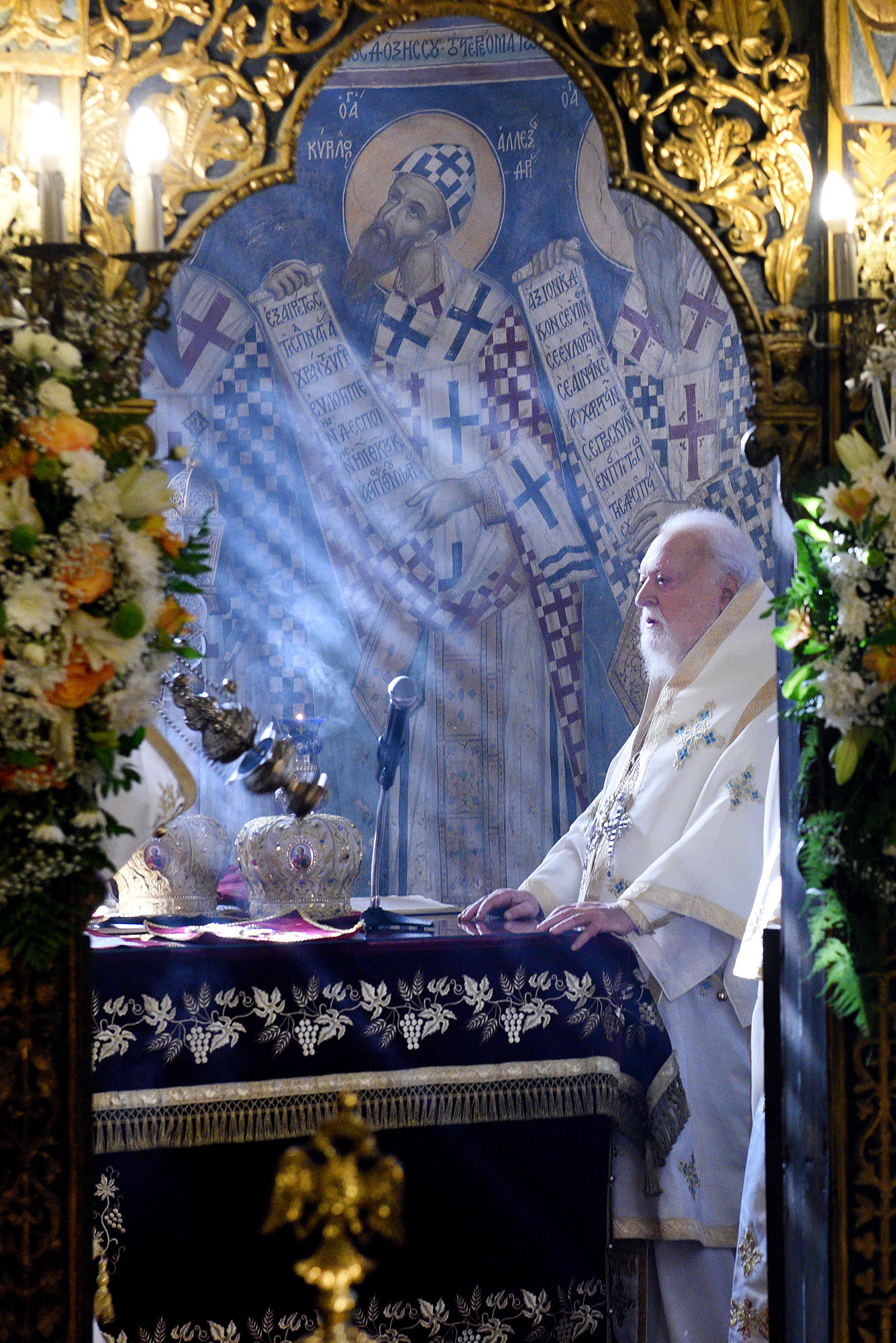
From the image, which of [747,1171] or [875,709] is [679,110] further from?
[747,1171]

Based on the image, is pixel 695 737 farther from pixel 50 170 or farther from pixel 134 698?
pixel 50 170

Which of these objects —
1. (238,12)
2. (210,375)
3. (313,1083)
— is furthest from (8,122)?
(210,375)

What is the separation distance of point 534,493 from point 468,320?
74 cm

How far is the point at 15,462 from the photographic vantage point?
246 cm

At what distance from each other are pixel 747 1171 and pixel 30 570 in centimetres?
217

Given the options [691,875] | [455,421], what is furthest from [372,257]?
[691,875]

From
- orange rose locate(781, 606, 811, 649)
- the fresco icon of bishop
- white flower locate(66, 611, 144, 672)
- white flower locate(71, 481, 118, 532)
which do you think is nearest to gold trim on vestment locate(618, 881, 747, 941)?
orange rose locate(781, 606, 811, 649)

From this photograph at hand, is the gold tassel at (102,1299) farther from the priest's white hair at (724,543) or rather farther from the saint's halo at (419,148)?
the saint's halo at (419,148)

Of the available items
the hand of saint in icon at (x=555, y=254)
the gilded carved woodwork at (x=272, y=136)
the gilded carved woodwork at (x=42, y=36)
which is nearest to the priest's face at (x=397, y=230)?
the hand of saint in icon at (x=555, y=254)

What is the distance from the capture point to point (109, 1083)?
3463 mm

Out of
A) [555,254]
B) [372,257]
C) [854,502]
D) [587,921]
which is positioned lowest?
[587,921]

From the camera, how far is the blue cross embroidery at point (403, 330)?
6160 mm

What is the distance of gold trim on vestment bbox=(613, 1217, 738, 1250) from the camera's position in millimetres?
3957

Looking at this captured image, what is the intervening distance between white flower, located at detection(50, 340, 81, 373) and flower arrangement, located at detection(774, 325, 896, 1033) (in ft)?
4.27
